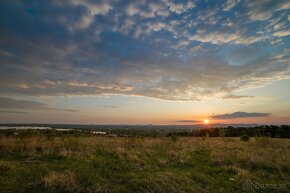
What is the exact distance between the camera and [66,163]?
12.1 meters

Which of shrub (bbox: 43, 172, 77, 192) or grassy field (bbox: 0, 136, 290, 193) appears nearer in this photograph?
shrub (bbox: 43, 172, 77, 192)

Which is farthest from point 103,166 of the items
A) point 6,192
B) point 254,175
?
point 254,175

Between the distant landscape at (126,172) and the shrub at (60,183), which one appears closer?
the shrub at (60,183)

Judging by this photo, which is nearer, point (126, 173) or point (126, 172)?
point (126, 173)

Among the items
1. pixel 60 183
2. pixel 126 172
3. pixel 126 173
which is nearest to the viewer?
pixel 60 183

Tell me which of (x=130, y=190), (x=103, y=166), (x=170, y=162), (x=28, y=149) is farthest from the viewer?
(x=28, y=149)

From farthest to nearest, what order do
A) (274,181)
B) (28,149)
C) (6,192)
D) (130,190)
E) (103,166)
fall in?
(28,149)
(103,166)
(274,181)
(130,190)
(6,192)

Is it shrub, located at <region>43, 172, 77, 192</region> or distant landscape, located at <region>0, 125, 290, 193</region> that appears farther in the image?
distant landscape, located at <region>0, 125, 290, 193</region>

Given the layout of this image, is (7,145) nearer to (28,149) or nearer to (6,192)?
(28,149)

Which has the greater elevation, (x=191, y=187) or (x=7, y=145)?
(x=7, y=145)

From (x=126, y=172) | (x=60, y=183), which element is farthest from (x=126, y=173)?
(x=60, y=183)

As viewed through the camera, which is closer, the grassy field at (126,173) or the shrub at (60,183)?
the shrub at (60,183)

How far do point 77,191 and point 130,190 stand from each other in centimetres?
190

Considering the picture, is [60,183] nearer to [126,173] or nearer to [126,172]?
[126,173]
